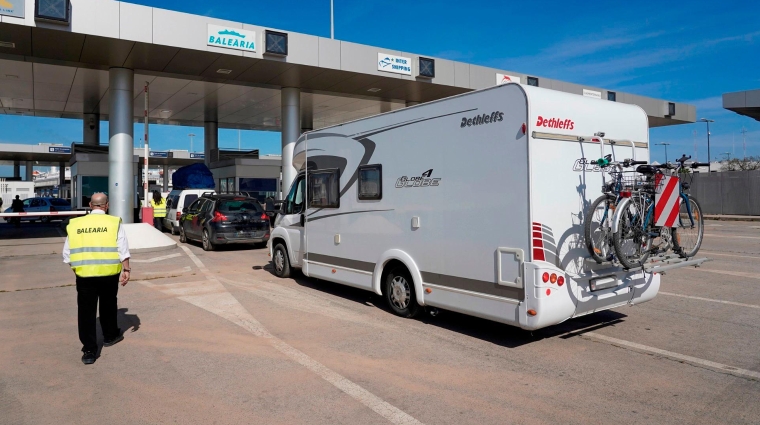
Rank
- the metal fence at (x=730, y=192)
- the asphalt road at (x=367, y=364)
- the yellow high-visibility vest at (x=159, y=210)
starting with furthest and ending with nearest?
the metal fence at (x=730, y=192) → the yellow high-visibility vest at (x=159, y=210) → the asphalt road at (x=367, y=364)

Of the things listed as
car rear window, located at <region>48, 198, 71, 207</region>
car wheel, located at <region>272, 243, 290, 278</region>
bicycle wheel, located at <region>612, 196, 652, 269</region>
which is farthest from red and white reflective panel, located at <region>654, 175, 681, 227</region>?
car rear window, located at <region>48, 198, 71, 207</region>

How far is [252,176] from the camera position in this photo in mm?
26375

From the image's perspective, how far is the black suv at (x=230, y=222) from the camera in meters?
14.8

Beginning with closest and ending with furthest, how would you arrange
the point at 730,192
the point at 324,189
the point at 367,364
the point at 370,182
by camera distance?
the point at 367,364 → the point at 370,182 → the point at 324,189 → the point at 730,192

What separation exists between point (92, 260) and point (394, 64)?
47.2 ft

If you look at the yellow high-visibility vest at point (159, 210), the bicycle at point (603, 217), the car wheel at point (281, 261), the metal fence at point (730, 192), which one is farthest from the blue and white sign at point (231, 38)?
the metal fence at point (730, 192)

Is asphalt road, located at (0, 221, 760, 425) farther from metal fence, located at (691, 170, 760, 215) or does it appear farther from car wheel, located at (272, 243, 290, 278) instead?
metal fence, located at (691, 170, 760, 215)

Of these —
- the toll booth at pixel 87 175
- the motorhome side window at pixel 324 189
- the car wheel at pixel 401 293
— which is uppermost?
the toll booth at pixel 87 175

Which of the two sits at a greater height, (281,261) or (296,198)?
(296,198)

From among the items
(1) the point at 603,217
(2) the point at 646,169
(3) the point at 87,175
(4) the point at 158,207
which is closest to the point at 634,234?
(1) the point at 603,217

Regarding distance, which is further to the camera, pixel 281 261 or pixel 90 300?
pixel 281 261

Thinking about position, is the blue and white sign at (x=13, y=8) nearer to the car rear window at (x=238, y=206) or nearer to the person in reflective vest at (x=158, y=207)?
the car rear window at (x=238, y=206)

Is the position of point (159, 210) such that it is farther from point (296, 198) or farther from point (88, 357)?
point (88, 357)

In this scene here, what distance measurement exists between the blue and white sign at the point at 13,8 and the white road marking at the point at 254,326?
7344 millimetres
